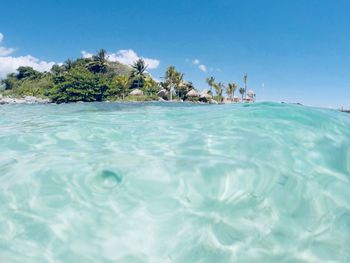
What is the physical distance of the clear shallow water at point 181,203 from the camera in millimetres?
2344

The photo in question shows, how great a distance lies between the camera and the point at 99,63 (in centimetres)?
4897

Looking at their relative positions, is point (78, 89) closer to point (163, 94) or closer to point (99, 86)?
point (99, 86)

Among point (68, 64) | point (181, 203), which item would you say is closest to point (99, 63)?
point (68, 64)

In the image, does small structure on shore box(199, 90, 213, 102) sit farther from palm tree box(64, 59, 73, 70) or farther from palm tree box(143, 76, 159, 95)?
palm tree box(64, 59, 73, 70)

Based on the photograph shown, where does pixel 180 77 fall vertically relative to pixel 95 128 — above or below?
above

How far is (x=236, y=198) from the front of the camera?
2705mm

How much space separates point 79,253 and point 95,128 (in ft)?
10.7

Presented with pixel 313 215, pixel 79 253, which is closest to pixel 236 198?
pixel 313 215

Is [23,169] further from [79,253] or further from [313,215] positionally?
[313,215]

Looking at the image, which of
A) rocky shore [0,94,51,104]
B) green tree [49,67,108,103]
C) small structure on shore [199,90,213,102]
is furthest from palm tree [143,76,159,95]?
rocky shore [0,94,51,104]

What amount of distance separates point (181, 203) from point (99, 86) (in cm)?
3583

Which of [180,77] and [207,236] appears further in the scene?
[180,77]

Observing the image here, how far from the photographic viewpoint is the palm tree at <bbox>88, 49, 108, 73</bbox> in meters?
49.0

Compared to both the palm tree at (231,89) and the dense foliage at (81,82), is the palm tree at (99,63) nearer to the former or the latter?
A: the dense foliage at (81,82)
